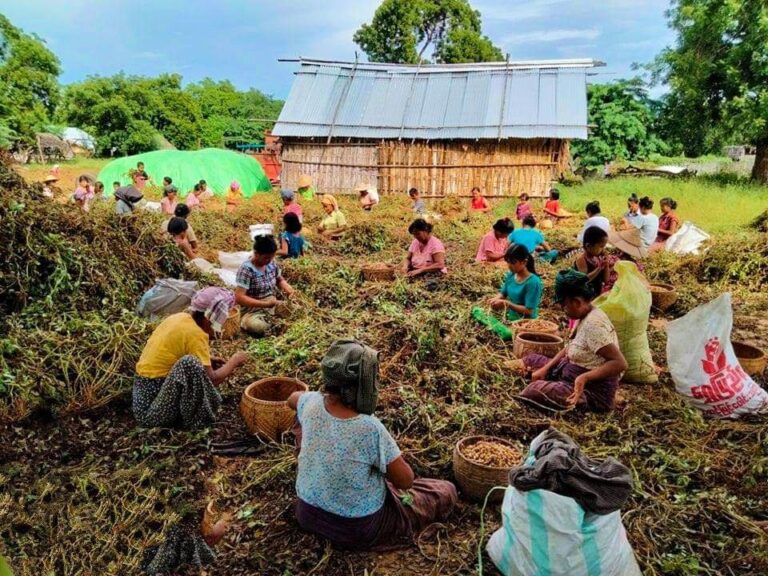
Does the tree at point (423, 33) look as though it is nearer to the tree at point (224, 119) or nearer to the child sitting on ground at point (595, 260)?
the tree at point (224, 119)

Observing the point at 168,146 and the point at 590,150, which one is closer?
the point at 590,150

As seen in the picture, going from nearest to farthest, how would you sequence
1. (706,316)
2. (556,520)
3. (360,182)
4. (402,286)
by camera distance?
1. (556,520)
2. (706,316)
3. (402,286)
4. (360,182)

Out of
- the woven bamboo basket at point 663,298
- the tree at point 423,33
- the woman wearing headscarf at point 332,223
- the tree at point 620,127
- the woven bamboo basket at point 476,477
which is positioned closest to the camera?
the woven bamboo basket at point 476,477

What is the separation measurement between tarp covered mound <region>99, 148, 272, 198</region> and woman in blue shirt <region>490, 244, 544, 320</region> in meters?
13.2

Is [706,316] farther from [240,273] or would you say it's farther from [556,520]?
[240,273]

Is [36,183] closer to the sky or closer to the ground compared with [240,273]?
closer to the sky

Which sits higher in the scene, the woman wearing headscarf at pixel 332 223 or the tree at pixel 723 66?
the tree at pixel 723 66

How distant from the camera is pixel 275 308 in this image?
17.8ft

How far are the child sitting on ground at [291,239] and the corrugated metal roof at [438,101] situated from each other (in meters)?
9.75

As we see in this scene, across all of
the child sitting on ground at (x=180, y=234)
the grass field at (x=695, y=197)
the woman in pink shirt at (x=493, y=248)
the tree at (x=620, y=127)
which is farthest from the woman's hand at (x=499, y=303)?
the tree at (x=620, y=127)

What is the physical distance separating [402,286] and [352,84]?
1335cm

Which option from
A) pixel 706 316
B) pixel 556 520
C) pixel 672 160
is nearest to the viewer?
pixel 556 520

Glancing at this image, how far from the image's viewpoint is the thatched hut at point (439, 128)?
15.8 metres

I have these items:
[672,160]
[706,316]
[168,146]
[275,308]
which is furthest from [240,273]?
[168,146]
